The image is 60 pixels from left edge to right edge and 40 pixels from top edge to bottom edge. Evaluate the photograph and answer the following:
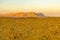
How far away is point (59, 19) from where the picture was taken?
1146mm

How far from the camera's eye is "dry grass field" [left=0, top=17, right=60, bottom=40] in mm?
1124

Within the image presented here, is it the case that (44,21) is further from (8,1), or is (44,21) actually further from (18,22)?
(8,1)

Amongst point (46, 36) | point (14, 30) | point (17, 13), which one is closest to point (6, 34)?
point (14, 30)

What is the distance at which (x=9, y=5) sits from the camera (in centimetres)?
Answer: 130

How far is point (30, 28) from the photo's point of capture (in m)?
1.15

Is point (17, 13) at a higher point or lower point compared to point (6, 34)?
higher

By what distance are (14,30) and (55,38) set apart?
34 cm

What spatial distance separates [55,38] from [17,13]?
15.9 inches

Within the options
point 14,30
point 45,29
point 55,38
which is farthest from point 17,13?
point 55,38

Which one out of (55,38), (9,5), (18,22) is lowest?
(55,38)

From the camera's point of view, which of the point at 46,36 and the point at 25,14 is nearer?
the point at 46,36

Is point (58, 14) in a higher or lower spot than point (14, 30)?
higher

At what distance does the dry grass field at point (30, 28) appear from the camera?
112 centimetres

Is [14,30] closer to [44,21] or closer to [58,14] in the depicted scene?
[44,21]
